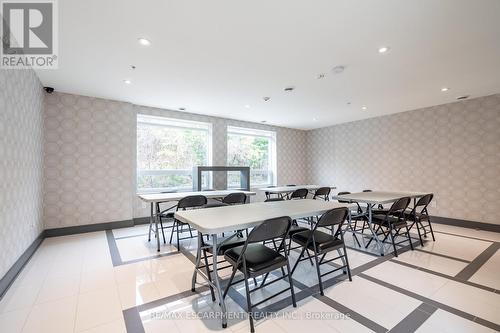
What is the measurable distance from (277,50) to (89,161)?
3.96 metres

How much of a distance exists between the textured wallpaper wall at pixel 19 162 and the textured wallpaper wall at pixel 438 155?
6.88 metres

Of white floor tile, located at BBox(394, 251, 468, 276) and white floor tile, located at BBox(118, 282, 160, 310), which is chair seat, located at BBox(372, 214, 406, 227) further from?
white floor tile, located at BBox(118, 282, 160, 310)

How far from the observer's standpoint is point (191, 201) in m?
3.54

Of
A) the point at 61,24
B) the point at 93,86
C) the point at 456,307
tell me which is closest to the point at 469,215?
the point at 456,307

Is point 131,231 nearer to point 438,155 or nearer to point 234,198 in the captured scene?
point 234,198

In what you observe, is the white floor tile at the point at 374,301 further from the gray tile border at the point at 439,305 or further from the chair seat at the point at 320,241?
the chair seat at the point at 320,241

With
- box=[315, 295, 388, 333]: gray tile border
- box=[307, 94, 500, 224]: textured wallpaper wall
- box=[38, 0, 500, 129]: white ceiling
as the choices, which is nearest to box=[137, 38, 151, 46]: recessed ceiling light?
box=[38, 0, 500, 129]: white ceiling

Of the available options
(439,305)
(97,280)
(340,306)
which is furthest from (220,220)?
(439,305)

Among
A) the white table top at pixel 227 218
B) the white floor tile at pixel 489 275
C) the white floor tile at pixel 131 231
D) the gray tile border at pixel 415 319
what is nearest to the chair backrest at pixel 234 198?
the white table top at pixel 227 218

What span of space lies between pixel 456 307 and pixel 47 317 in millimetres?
3437

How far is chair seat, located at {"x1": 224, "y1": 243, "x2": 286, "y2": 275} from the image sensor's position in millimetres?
1793

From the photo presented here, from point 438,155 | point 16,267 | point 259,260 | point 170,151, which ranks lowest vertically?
point 16,267

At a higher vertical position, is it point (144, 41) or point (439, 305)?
point (144, 41)

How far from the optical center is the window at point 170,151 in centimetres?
511
